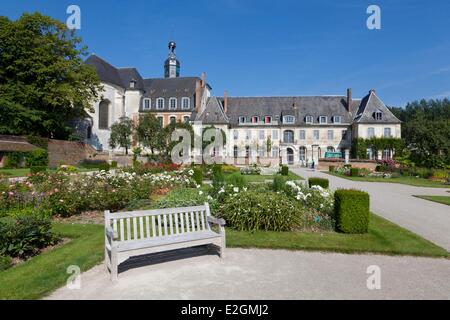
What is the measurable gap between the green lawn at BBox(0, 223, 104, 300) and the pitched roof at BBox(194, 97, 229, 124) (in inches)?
1550

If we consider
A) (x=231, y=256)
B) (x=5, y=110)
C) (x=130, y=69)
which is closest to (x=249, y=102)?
(x=130, y=69)

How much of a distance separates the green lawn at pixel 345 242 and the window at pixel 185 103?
43.1 meters

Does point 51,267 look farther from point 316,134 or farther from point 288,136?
point 316,134

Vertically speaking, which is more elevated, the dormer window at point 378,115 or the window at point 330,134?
the dormer window at point 378,115

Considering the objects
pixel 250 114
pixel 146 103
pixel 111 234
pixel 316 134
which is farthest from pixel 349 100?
pixel 111 234

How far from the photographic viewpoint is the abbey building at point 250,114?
44.3m

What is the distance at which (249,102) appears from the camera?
49562 mm

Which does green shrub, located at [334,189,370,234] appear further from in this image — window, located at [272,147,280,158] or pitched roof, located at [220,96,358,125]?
pitched roof, located at [220,96,358,125]

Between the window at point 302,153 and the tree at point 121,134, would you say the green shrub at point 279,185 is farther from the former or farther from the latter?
the window at point 302,153

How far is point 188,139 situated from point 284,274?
2613 cm

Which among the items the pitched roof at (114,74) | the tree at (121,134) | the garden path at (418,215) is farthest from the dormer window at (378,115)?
the pitched roof at (114,74)

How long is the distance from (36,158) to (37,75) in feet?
27.8

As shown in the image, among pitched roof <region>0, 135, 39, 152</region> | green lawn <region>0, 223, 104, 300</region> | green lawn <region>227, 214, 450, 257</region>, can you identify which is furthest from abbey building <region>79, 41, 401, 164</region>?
green lawn <region>0, 223, 104, 300</region>

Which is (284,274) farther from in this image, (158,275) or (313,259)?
(158,275)
